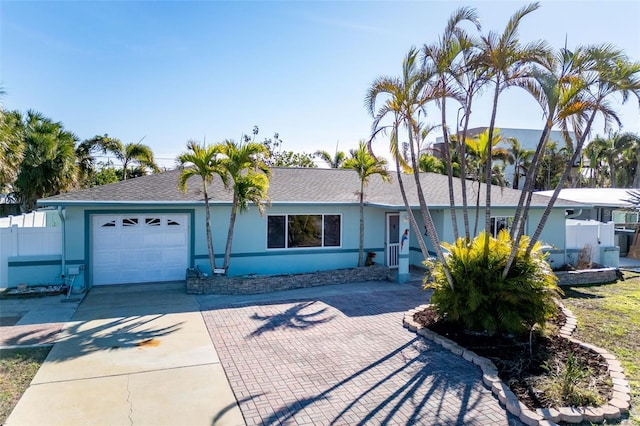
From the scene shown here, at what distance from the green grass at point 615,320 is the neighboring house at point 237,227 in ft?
6.26

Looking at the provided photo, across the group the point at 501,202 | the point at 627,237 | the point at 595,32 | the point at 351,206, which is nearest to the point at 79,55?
the point at 351,206

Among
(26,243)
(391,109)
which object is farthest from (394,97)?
(26,243)

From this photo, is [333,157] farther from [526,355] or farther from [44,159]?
[526,355]

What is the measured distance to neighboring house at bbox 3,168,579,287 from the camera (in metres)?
12.0

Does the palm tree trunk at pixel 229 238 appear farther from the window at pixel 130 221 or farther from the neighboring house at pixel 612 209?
the neighboring house at pixel 612 209

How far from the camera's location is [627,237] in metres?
20.0

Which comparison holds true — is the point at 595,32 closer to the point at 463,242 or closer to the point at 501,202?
the point at 463,242

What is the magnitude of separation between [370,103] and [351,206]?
5965mm

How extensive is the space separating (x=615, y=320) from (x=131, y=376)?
32.0 feet

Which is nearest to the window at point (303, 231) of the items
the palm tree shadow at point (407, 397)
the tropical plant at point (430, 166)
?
the palm tree shadow at point (407, 397)

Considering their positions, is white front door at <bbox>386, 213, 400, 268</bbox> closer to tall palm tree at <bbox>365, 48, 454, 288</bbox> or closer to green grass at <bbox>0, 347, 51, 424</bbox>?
tall palm tree at <bbox>365, 48, 454, 288</bbox>

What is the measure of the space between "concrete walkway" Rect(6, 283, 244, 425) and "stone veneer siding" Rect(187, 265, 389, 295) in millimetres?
1845

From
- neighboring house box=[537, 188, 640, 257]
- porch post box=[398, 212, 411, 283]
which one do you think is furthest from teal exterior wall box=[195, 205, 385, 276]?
neighboring house box=[537, 188, 640, 257]

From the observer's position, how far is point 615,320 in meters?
9.53
